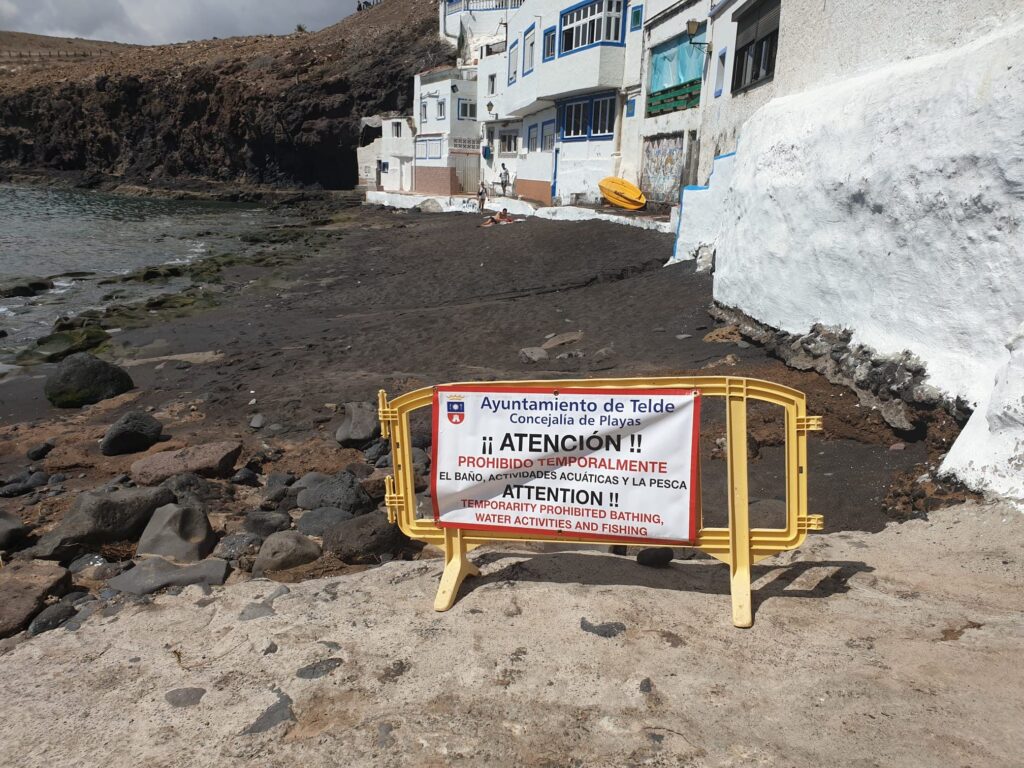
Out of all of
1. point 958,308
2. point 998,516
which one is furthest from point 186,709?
point 958,308

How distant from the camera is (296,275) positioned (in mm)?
22297

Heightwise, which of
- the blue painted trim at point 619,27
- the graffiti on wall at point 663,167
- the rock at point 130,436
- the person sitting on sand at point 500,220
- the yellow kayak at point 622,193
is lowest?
the rock at point 130,436

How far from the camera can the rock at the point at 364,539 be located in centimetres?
492

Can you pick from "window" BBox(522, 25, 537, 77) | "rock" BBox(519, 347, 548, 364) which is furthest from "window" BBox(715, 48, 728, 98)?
Answer: "window" BBox(522, 25, 537, 77)

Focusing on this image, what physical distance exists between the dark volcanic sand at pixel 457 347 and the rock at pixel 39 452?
0.15 meters

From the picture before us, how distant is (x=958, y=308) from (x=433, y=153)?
4484 cm

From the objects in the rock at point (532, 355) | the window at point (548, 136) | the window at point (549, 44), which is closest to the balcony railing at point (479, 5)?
the window at point (548, 136)

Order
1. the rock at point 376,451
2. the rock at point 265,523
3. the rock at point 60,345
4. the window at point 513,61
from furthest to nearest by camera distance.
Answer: the window at point 513,61, the rock at point 60,345, the rock at point 376,451, the rock at point 265,523

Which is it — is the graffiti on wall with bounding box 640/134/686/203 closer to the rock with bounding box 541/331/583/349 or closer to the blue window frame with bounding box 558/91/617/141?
the blue window frame with bounding box 558/91/617/141

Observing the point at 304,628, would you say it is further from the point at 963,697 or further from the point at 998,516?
Result: the point at 998,516

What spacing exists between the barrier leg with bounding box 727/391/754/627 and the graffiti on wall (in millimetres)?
20226

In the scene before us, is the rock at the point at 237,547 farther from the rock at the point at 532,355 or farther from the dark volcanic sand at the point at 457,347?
the rock at the point at 532,355

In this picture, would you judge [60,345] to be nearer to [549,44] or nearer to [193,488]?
[193,488]

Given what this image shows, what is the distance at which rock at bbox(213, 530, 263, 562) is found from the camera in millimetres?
5078
